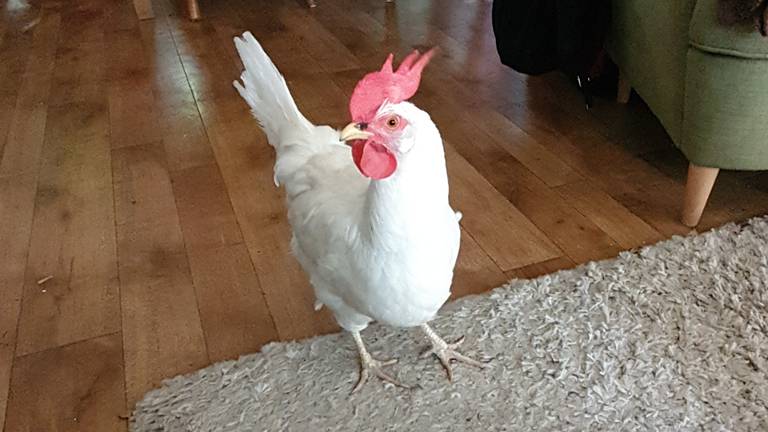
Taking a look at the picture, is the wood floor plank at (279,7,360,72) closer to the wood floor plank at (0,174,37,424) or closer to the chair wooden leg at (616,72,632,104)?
the chair wooden leg at (616,72,632,104)

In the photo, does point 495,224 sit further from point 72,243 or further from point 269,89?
point 72,243

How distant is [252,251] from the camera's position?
142cm

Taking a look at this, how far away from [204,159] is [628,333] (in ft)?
3.76

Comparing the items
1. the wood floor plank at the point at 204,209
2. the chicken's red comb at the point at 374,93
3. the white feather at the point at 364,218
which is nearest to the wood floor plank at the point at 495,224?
the white feather at the point at 364,218

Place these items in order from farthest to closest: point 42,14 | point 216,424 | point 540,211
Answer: point 42,14
point 540,211
point 216,424

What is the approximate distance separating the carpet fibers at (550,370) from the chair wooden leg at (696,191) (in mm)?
144

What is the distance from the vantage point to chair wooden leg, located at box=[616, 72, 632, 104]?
1.92 m

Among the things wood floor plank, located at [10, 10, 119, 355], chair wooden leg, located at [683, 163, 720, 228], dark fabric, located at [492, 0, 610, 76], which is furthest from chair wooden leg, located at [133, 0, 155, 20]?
chair wooden leg, located at [683, 163, 720, 228]

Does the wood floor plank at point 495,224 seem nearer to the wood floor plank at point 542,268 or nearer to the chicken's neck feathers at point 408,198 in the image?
the wood floor plank at point 542,268

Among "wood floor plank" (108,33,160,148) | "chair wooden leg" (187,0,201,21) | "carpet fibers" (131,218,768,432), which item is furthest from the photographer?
"chair wooden leg" (187,0,201,21)

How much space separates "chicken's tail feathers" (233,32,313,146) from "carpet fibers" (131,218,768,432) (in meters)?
0.37

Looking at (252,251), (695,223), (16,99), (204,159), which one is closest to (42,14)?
(16,99)

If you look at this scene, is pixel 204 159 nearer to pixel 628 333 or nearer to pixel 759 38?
pixel 628 333

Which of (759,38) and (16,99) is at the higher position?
(759,38)
